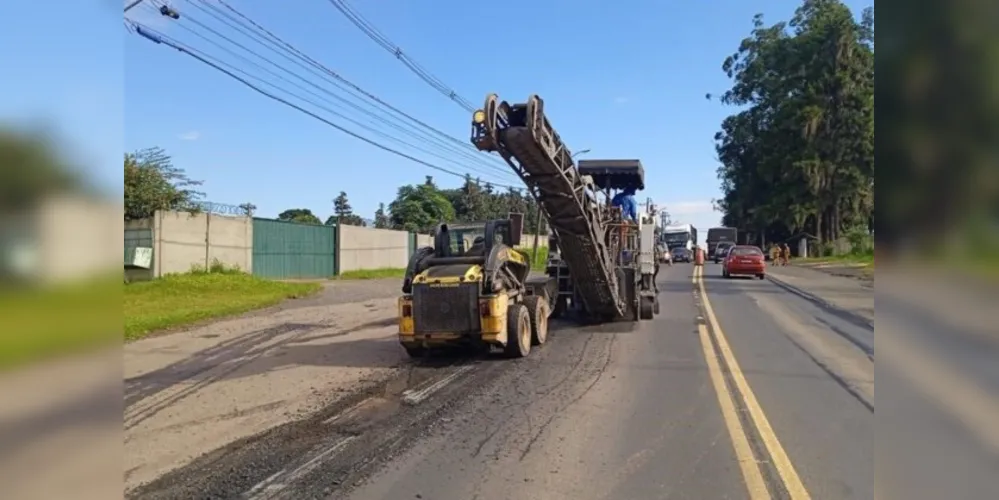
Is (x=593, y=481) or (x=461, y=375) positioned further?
(x=461, y=375)

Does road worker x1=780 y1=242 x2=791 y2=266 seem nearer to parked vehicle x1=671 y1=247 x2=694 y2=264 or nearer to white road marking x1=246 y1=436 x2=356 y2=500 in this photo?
parked vehicle x1=671 y1=247 x2=694 y2=264

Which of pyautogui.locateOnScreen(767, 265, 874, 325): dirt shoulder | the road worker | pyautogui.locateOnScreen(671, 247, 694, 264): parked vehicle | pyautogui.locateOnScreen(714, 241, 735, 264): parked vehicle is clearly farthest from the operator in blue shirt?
pyautogui.locateOnScreen(671, 247, 694, 264): parked vehicle

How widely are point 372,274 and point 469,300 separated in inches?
1063

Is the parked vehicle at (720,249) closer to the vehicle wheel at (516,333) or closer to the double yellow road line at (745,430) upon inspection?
the double yellow road line at (745,430)

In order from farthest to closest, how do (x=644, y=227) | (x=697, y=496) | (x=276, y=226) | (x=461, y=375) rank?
(x=276, y=226), (x=644, y=227), (x=461, y=375), (x=697, y=496)

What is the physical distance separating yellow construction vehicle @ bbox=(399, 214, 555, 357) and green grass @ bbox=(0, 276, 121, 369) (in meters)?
9.46

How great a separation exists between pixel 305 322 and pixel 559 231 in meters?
7.04

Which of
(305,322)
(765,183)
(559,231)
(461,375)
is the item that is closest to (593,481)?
(461,375)

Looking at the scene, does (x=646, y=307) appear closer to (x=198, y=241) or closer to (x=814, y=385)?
(x=814, y=385)

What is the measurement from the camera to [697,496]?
16.7 ft

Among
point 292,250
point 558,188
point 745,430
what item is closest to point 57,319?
point 745,430

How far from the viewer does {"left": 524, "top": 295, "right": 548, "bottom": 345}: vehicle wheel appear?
13102mm

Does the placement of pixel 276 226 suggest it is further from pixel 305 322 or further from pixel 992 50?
pixel 992 50

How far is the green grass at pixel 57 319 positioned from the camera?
177cm
